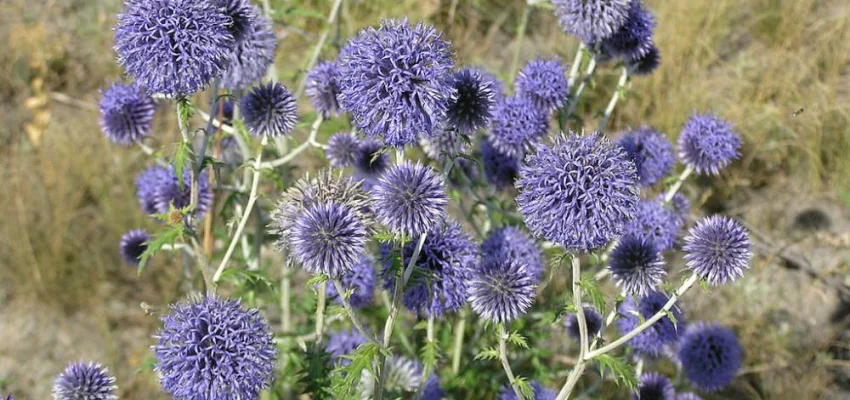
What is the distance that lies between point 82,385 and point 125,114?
1.37 meters

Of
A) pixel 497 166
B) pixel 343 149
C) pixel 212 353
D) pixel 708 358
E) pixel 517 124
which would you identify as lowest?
pixel 212 353

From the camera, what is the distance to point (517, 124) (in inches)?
143

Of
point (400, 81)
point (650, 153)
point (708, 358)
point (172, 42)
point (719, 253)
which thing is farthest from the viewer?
point (708, 358)

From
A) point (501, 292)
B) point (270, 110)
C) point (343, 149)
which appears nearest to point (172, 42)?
point (270, 110)

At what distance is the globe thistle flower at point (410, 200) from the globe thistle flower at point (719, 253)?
96 cm

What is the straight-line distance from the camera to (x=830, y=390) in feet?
16.7

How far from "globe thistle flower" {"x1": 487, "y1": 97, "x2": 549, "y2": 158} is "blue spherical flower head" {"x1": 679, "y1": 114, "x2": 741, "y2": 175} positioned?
706 millimetres

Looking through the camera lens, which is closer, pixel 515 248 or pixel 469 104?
pixel 469 104

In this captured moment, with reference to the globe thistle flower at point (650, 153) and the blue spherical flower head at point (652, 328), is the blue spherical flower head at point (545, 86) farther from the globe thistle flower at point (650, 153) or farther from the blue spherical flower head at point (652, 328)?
the blue spherical flower head at point (652, 328)

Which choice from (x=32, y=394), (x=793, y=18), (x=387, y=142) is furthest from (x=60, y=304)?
(x=793, y=18)

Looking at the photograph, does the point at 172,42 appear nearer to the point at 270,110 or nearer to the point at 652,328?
the point at 270,110

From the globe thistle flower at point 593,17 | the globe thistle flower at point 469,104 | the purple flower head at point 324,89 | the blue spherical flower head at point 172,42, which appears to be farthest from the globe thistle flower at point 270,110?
the globe thistle flower at point 593,17

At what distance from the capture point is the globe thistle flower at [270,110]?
336cm

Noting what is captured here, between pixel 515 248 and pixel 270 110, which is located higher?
pixel 270 110
